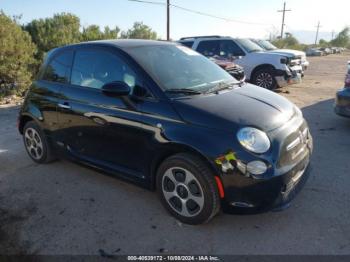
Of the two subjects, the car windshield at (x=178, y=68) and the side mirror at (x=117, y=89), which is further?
the car windshield at (x=178, y=68)

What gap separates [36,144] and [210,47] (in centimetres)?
812

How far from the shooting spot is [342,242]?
3002 mm

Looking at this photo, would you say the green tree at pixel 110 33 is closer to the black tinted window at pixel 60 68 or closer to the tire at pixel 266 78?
the tire at pixel 266 78

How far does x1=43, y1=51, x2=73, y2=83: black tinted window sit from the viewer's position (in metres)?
4.35

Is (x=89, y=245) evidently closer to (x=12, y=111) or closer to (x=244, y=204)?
(x=244, y=204)

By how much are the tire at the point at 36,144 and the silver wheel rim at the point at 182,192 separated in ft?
7.29

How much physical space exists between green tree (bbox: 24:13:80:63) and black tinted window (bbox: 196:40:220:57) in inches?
287

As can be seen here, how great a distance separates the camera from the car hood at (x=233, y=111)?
3.04 metres

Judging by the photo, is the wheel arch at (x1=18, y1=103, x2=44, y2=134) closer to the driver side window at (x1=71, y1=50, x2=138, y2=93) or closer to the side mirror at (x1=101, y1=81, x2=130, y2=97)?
the driver side window at (x1=71, y1=50, x2=138, y2=93)

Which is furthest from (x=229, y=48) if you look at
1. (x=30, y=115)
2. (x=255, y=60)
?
(x=30, y=115)

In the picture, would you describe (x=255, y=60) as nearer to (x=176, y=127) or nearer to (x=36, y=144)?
(x=36, y=144)

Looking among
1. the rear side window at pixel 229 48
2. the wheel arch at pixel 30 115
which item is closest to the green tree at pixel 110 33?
the rear side window at pixel 229 48

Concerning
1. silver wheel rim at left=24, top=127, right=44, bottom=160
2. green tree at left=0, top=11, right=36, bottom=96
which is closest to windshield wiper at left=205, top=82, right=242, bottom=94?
silver wheel rim at left=24, top=127, right=44, bottom=160

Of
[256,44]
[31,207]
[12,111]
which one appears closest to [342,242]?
[31,207]
